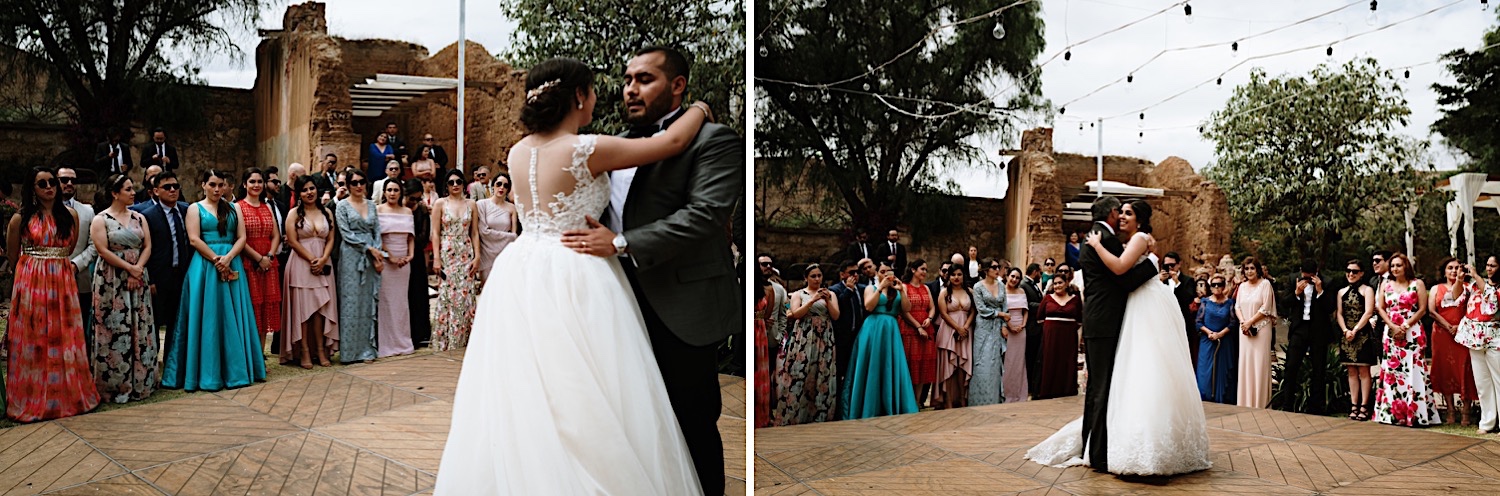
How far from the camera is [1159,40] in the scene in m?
4.34

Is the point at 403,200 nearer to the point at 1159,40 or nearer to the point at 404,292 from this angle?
the point at 404,292

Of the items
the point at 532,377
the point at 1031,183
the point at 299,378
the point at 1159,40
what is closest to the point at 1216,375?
the point at 1031,183

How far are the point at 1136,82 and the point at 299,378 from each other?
11.4 feet

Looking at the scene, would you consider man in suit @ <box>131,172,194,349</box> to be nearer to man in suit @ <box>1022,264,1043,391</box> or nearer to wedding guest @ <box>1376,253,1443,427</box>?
man in suit @ <box>1022,264,1043,391</box>

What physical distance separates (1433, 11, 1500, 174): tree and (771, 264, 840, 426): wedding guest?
101 inches

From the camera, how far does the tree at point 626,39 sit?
2.62 metres

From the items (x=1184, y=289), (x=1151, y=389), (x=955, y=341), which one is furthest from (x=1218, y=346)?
(x=955, y=341)

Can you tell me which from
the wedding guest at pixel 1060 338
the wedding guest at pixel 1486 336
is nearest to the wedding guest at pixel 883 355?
the wedding guest at pixel 1060 338

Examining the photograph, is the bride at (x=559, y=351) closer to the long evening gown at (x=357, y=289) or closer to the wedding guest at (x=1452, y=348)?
the long evening gown at (x=357, y=289)

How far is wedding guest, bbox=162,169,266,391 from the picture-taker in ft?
9.96

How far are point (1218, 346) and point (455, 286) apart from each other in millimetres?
3035

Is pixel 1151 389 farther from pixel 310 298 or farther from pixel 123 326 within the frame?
pixel 123 326

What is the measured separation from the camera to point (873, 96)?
473 centimetres

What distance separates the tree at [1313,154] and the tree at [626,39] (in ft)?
7.45
